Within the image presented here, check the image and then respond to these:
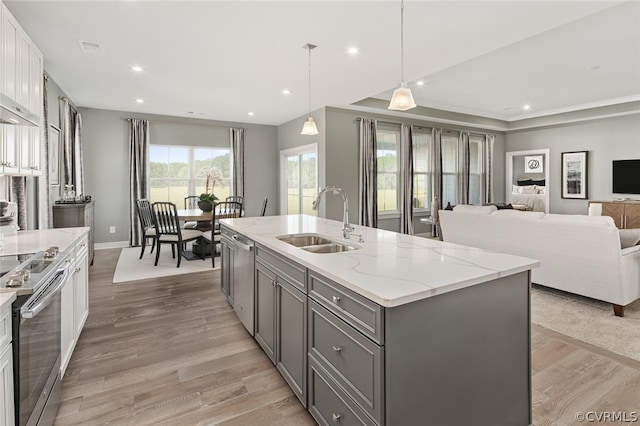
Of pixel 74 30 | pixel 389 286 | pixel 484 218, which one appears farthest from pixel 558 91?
pixel 74 30

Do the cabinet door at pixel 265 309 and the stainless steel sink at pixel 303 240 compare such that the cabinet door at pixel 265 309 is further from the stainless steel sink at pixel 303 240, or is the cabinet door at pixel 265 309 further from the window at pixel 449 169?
the window at pixel 449 169

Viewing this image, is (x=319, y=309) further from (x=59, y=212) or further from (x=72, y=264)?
(x=59, y=212)

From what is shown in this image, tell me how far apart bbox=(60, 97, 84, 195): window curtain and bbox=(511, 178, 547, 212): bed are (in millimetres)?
9184

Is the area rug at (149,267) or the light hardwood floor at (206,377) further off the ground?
the area rug at (149,267)

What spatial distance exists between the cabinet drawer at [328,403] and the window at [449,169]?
273 inches

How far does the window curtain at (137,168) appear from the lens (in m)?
6.50

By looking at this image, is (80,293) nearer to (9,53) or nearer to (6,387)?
(6,387)

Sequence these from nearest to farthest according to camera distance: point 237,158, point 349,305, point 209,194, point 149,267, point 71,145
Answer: point 349,305
point 149,267
point 71,145
point 209,194
point 237,158

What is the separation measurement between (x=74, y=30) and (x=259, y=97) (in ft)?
8.77

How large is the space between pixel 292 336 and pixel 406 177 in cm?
582

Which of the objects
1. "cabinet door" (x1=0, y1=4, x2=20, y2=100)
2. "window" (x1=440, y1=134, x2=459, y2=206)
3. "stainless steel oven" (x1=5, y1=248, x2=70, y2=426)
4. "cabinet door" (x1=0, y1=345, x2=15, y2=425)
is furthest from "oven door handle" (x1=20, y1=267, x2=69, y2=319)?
"window" (x1=440, y1=134, x2=459, y2=206)

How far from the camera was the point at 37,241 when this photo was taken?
2.34 metres

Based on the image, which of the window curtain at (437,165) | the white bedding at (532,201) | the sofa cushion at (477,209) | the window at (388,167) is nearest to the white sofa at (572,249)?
the sofa cushion at (477,209)

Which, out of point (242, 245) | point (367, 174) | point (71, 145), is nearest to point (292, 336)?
point (242, 245)
